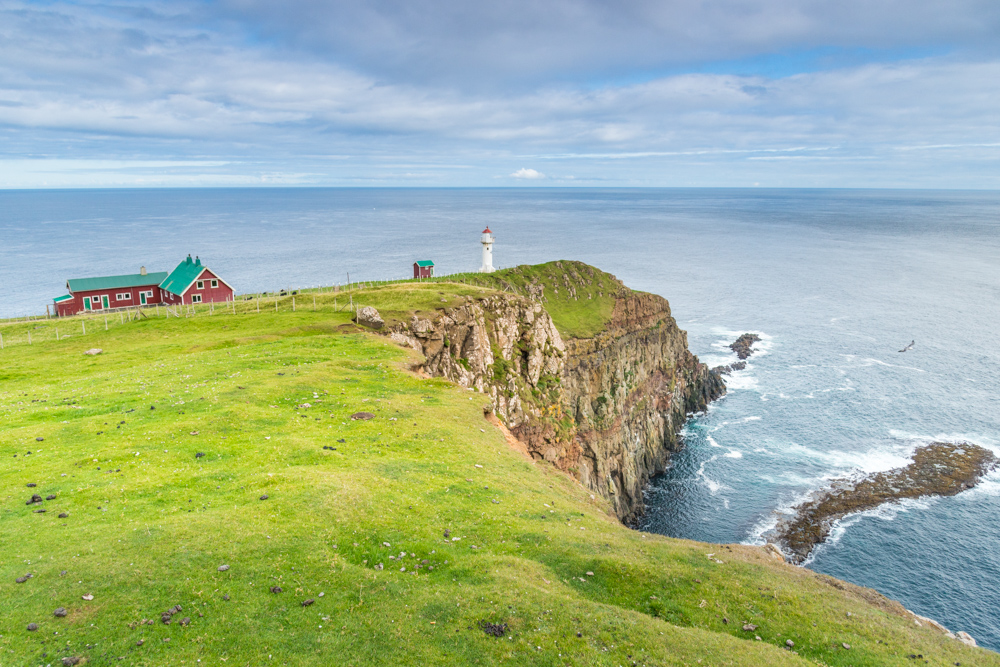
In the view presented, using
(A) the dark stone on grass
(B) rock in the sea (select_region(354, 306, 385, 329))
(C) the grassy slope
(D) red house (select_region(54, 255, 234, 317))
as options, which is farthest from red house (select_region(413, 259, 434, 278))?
(A) the dark stone on grass

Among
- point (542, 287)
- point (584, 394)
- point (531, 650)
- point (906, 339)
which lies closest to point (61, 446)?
point (531, 650)

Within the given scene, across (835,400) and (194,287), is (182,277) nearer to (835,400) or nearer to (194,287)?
(194,287)

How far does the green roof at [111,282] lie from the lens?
253 ft

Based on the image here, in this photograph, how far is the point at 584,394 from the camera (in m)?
82.2

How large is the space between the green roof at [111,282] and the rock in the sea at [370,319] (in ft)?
146

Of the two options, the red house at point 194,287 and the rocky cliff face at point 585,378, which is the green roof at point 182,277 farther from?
the rocky cliff face at point 585,378

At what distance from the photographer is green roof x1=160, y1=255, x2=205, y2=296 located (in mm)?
79062

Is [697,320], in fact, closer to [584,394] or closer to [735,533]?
[584,394]

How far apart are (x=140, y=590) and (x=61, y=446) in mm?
14969

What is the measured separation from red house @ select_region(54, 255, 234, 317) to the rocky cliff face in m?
40.5

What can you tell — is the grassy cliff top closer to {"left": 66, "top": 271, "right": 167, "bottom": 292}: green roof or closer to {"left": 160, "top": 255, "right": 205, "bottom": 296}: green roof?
{"left": 160, "top": 255, "right": 205, "bottom": 296}: green roof

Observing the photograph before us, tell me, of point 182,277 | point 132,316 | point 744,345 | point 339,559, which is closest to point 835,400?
point 744,345

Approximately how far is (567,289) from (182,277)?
217ft

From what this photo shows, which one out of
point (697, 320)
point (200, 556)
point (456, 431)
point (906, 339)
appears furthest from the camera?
point (697, 320)
